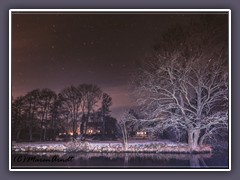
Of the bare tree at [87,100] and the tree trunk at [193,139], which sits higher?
the bare tree at [87,100]

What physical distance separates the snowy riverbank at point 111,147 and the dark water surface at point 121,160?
0.03 metres

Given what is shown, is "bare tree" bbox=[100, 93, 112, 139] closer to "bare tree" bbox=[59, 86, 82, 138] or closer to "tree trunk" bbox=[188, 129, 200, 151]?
"bare tree" bbox=[59, 86, 82, 138]

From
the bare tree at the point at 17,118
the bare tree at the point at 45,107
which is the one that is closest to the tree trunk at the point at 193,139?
the bare tree at the point at 45,107

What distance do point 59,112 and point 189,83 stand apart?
0.98 metres

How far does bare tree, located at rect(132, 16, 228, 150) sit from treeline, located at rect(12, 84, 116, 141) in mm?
265

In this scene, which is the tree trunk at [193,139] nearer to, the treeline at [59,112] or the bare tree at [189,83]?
the bare tree at [189,83]

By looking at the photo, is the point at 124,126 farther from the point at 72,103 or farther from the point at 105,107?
the point at 72,103

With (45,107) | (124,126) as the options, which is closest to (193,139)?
(124,126)

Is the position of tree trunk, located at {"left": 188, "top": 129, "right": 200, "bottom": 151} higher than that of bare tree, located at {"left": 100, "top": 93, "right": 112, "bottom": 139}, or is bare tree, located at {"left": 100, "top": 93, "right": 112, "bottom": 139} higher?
bare tree, located at {"left": 100, "top": 93, "right": 112, "bottom": 139}

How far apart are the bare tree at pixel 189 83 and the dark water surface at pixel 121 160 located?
128 mm

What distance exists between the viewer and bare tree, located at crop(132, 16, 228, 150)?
2416 millimetres

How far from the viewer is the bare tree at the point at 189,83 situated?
7.93ft

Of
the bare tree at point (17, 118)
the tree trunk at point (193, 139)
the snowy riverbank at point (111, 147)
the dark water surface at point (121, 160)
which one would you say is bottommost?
the dark water surface at point (121, 160)

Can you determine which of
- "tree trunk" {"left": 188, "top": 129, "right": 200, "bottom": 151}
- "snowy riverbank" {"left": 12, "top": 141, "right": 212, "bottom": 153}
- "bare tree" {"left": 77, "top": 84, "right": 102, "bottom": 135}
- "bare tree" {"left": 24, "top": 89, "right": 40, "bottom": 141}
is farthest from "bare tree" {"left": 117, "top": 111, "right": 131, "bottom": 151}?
"bare tree" {"left": 24, "top": 89, "right": 40, "bottom": 141}
